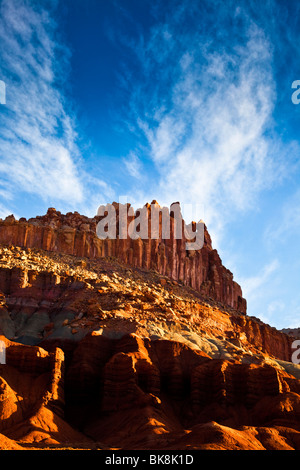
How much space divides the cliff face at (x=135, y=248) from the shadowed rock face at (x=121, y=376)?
1601 centimetres

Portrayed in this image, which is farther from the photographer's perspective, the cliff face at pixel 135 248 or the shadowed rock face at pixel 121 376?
the cliff face at pixel 135 248

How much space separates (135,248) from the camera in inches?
3996

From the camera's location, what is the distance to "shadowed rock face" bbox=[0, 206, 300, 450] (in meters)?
34.1

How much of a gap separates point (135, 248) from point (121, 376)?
194 feet

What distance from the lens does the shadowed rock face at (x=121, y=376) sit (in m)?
34.1

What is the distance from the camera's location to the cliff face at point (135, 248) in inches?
3531

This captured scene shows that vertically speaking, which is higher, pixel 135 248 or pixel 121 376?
pixel 135 248

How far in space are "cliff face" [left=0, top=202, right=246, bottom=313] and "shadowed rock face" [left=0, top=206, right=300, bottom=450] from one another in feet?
52.5

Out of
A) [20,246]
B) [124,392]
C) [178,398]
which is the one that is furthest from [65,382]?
[20,246]

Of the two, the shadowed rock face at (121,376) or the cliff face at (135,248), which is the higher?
the cliff face at (135,248)
